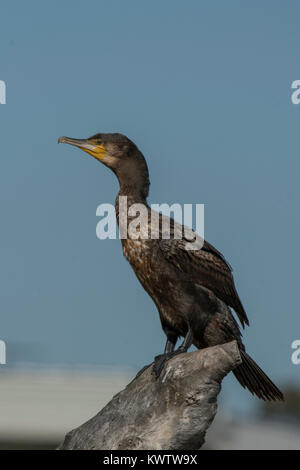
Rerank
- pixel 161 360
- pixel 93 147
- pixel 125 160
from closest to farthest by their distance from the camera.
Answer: pixel 161 360
pixel 125 160
pixel 93 147

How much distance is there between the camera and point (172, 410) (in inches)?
493

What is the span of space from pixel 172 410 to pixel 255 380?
183 cm

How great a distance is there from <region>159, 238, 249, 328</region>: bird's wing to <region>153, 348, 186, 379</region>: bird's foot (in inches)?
35.9

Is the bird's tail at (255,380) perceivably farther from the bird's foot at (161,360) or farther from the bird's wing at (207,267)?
the bird's foot at (161,360)

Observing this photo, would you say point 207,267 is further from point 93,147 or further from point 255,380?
point 93,147

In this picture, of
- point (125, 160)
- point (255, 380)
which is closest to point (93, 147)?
point (125, 160)

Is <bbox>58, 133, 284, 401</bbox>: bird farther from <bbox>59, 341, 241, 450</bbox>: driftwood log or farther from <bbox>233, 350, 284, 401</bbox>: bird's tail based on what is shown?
<bbox>59, 341, 241, 450</bbox>: driftwood log

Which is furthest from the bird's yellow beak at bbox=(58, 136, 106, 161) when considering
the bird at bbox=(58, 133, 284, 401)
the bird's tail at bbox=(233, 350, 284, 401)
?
the bird's tail at bbox=(233, 350, 284, 401)

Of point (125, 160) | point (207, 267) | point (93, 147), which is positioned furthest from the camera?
point (93, 147)

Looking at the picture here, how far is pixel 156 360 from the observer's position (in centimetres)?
1343

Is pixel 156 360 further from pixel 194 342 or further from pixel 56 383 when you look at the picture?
pixel 56 383

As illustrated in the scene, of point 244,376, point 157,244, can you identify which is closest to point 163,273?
point 157,244

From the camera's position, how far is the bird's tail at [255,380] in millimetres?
14094

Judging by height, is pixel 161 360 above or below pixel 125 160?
below
